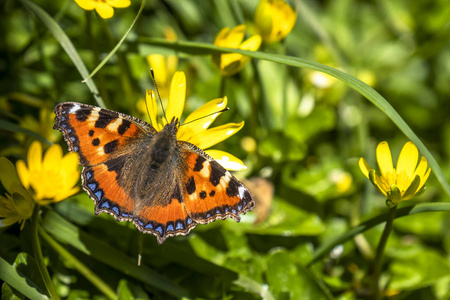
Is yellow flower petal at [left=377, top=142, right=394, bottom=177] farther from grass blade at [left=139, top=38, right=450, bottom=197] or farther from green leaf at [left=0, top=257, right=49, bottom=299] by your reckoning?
A: green leaf at [left=0, top=257, right=49, bottom=299]

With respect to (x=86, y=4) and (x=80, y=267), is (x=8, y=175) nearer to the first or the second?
(x=80, y=267)

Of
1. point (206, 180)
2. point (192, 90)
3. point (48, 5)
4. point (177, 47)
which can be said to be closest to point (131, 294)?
point (206, 180)

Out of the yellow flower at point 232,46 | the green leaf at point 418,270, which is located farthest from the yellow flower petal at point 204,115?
the green leaf at point 418,270

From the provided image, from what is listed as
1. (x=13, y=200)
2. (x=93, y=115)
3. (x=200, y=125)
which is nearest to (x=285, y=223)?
(x=200, y=125)

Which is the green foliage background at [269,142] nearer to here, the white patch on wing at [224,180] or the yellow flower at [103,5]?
the yellow flower at [103,5]

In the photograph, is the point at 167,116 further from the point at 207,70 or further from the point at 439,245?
the point at 439,245

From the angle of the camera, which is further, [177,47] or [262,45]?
[262,45]
